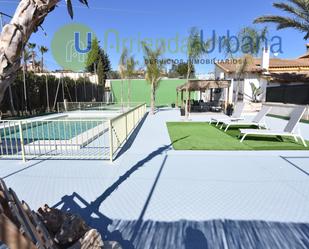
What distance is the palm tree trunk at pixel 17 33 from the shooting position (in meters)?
1.57

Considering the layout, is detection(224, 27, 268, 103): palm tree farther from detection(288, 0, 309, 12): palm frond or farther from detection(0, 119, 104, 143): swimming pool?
detection(0, 119, 104, 143): swimming pool

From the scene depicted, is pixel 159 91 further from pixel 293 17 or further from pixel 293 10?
pixel 293 10

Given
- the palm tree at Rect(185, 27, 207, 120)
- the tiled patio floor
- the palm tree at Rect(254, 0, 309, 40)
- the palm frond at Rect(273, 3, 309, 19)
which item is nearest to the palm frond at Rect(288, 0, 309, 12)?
the palm tree at Rect(254, 0, 309, 40)

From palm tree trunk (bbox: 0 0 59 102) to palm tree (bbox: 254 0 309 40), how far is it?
12.5 m

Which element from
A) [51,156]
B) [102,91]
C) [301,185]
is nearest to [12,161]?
[51,156]

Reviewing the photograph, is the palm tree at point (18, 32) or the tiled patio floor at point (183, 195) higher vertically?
the palm tree at point (18, 32)

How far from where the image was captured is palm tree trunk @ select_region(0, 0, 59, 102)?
5.16ft

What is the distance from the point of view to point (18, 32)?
62.5 inches

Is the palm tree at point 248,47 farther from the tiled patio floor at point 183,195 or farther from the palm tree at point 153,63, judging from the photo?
the tiled patio floor at point 183,195

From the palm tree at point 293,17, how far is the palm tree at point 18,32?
492 inches

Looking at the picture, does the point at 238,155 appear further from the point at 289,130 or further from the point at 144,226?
the point at 144,226

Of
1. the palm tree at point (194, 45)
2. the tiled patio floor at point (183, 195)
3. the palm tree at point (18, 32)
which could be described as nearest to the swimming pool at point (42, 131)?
the tiled patio floor at point (183, 195)

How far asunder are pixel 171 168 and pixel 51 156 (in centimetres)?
320

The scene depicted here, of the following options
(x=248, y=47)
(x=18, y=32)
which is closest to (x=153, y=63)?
(x=248, y=47)
